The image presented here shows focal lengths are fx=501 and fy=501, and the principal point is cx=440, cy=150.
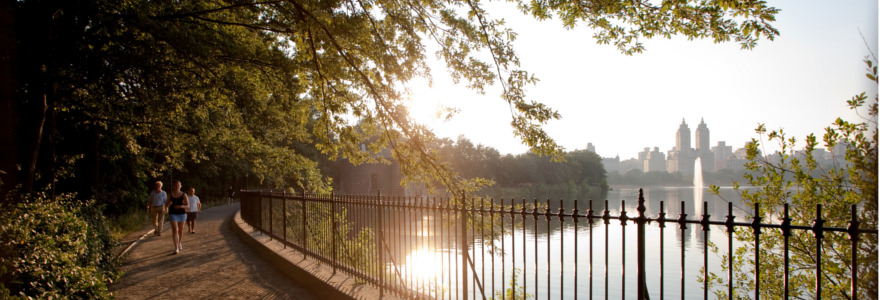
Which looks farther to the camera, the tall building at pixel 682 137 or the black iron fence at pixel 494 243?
the tall building at pixel 682 137

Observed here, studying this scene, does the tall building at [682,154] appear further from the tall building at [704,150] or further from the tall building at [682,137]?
the tall building at [704,150]

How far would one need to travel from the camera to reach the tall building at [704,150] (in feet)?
115

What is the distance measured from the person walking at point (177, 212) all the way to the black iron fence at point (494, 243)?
171cm

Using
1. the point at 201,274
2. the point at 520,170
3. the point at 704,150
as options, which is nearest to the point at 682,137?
the point at 520,170

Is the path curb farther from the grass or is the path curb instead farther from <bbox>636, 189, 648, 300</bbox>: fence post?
the grass

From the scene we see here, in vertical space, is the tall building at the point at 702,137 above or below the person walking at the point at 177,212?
above

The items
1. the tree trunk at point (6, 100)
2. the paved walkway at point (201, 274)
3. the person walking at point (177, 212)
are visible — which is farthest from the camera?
the person walking at point (177, 212)

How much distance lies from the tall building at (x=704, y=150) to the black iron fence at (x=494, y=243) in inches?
547

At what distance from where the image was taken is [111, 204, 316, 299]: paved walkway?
678 centimetres

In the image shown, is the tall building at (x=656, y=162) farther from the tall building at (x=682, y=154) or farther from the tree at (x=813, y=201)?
the tree at (x=813, y=201)

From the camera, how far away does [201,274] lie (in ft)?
26.4

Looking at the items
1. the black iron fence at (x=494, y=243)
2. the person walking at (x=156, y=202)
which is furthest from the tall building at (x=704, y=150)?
the person walking at (x=156, y=202)

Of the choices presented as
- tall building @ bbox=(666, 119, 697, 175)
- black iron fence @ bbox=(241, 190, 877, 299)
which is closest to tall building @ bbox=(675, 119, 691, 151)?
tall building @ bbox=(666, 119, 697, 175)

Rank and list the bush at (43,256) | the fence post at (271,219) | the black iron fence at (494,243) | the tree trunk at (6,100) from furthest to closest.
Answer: the fence post at (271,219), the tree trunk at (6,100), the bush at (43,256), the black iron fence at (494,243)
